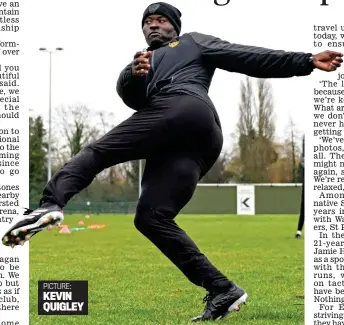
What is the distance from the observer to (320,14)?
17.6 ft

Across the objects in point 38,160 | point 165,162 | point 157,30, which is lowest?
point 165,162

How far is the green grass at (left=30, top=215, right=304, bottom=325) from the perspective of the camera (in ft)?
17.9

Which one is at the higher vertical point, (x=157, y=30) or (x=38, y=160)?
(x=157, y=30)

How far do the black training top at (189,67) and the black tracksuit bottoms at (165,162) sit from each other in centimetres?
11

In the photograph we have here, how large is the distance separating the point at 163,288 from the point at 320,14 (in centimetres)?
317

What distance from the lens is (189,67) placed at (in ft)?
16.5

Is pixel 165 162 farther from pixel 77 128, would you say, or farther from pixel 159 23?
pixel 77 128

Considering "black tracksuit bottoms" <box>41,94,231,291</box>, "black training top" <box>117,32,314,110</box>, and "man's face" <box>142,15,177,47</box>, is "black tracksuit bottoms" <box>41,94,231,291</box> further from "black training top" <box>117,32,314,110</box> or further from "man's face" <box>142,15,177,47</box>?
"man's face" <box>142,15,177,47</box>

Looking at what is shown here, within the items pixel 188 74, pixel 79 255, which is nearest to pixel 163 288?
pixel 188 74

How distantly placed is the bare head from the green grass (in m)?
1.92

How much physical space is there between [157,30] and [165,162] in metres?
0.90

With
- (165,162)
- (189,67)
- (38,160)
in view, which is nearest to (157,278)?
(165,162)

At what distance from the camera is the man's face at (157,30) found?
515 cm

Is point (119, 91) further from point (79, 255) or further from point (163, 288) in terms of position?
point (79, 255)
